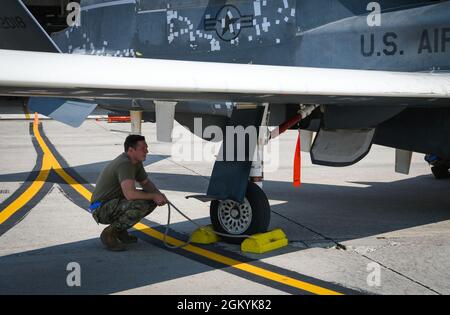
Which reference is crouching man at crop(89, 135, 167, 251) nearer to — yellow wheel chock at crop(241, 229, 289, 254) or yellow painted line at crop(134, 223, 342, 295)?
yellow painted line at crop(134, 223, 342, 295)

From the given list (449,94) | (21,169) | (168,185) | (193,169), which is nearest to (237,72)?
(449,94)

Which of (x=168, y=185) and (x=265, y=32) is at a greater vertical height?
(x=265, y=32)

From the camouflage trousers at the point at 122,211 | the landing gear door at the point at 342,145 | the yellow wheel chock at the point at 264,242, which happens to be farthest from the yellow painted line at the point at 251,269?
the landing gear door at the point at 342,145

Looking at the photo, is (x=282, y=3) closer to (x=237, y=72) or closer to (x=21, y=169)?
(x=237, y=72)

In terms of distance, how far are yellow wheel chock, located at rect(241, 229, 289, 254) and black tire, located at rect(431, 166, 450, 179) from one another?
5.66 metres

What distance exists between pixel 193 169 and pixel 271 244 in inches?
266

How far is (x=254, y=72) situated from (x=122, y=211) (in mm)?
2363

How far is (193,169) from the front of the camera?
13.2 m

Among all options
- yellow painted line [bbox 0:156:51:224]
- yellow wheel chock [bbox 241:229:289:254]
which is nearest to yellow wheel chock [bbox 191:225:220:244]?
yellow wheel chock [bbox 241:229:289:254]

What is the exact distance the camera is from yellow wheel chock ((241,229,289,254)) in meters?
6.49

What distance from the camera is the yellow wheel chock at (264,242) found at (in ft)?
21.3

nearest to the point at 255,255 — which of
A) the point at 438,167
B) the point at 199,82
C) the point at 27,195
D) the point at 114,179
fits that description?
the point at 114,179

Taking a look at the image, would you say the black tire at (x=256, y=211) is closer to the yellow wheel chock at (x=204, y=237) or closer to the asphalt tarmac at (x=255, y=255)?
the yellow wheel chock at (x=204, y=237)

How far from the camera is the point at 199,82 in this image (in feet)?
15.8
